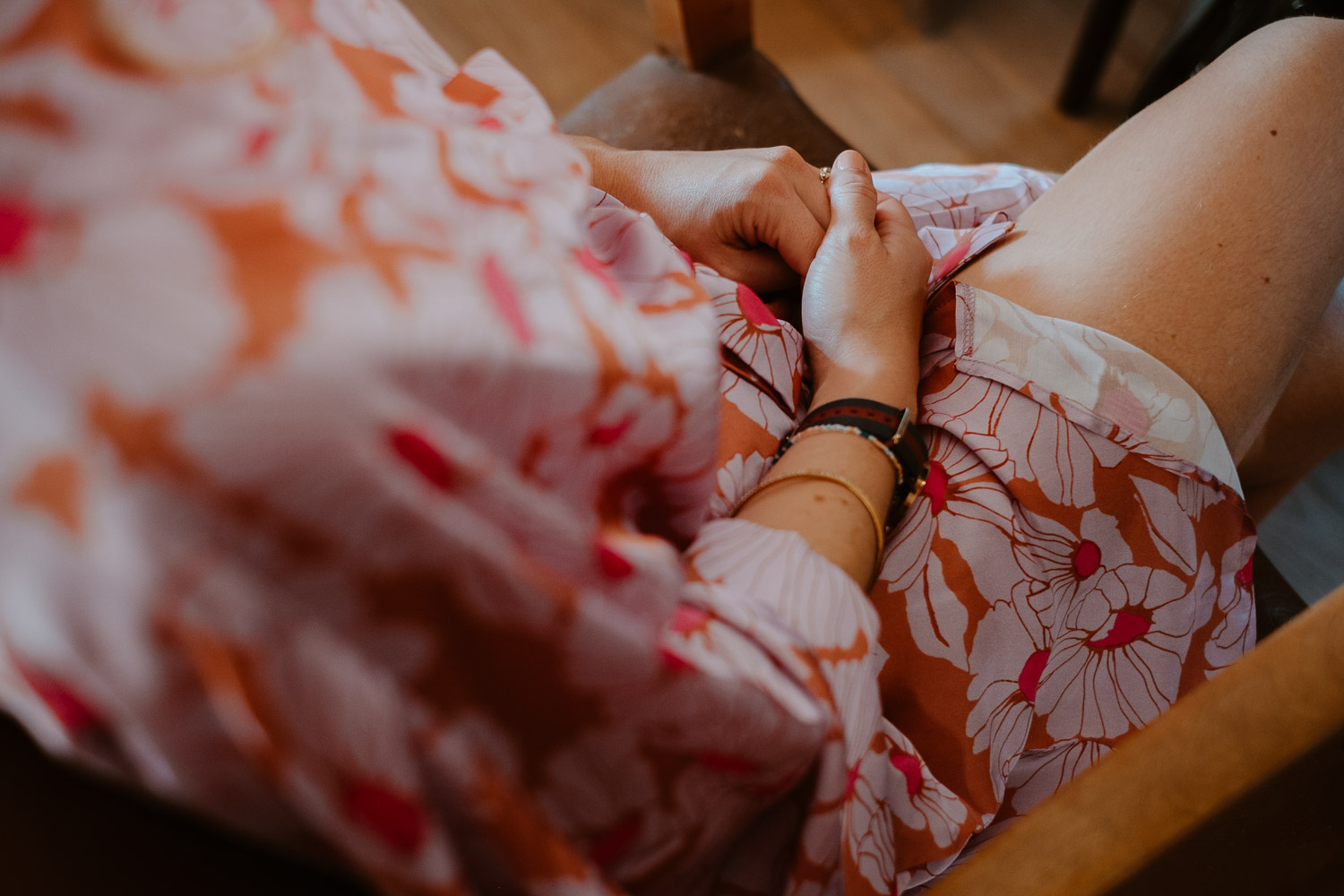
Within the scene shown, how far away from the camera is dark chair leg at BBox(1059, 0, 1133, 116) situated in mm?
1213

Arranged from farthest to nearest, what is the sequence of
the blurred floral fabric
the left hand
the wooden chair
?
the wooden chair, the left hand, the blurred floral fabric

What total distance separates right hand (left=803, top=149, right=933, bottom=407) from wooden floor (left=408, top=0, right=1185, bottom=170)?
33.5 inches

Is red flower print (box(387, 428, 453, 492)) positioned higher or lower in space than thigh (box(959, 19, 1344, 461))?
higher

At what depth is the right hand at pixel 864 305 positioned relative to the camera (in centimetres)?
51

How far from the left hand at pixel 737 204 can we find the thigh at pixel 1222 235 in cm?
14

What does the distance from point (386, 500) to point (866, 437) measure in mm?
314

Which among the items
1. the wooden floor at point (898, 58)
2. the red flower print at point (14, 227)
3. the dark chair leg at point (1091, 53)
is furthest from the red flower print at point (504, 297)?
the dark chair leg at point (1091, 53)

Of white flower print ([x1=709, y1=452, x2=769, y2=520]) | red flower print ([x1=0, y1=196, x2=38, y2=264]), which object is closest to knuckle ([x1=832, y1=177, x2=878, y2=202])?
white flower print ([x1=709, y1=452, x2=769, y2=520])

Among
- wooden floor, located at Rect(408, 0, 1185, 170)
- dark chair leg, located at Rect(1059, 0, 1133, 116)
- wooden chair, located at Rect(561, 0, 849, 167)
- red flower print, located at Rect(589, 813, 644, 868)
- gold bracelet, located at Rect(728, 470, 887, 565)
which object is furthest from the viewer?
wooden floor, located at Rect(408, 0, 1185, 170)

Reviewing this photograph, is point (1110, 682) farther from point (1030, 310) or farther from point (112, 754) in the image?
point (112, 754)

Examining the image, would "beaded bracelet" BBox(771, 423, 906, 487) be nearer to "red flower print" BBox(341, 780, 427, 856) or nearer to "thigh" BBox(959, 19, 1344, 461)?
"thigh" BBox(959, 19, 1344, 461)

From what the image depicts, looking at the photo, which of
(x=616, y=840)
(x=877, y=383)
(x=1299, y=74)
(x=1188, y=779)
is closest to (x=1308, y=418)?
(x=1299, y=74)

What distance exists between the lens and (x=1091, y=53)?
127 centimetres

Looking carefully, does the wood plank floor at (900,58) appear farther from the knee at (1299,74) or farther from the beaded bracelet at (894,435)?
the beaded bracelet at (894,435)
